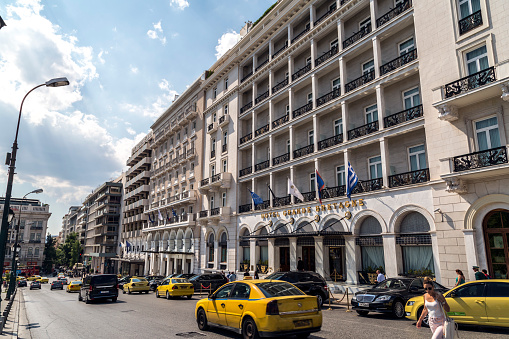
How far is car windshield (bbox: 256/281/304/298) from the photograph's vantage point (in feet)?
30.3

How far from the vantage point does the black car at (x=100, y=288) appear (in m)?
22.2

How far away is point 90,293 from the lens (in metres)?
22.1

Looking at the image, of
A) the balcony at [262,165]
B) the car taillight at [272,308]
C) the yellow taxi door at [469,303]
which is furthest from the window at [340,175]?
the car taillight at [272,308]

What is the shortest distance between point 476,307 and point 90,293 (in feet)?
68.9

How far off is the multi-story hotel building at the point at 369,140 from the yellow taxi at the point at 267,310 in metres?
11.2

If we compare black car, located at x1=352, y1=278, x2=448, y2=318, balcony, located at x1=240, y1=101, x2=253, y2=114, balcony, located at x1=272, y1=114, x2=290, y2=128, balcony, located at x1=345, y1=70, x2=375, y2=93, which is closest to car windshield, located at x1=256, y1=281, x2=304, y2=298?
black car, located at x1=352, y1=278, x2=448, y2=318

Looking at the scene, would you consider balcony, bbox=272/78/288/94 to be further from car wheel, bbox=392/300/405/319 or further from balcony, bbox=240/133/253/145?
car wheel, bbox=392/300/405/319

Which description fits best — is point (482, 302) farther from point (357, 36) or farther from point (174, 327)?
point (357, 36)

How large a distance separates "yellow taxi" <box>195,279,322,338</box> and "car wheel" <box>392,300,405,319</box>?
20.7 feet

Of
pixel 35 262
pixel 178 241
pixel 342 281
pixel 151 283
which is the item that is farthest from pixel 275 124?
pixel 35 262

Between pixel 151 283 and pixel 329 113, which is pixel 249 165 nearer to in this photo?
pixel 329 113

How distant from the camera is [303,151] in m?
27.9

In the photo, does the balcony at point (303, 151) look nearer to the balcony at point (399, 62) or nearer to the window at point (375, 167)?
the window at point (375, 167)

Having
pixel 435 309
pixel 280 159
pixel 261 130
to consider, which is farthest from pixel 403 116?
pixel 435 309
